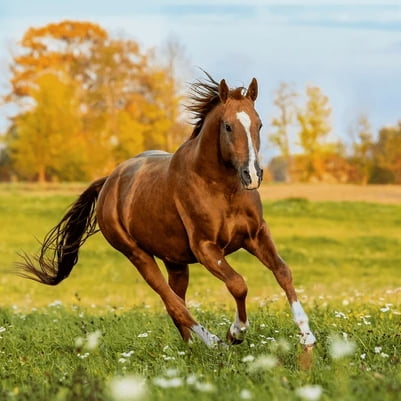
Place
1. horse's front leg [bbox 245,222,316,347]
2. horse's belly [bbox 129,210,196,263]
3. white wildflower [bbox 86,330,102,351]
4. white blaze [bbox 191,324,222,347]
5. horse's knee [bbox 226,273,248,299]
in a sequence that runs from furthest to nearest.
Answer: horse's belly [bbox 129,210,196,263] < white blaze [bbox 191,324,222,347] < horse's knee [bbox 226,273,248,299] < horse's front leg [bbox 245,222,316,347] < white wildflower [bbox 86,330,102,351]

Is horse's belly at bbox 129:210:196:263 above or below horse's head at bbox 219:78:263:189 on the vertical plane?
below

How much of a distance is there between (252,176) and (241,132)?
0.42 metres

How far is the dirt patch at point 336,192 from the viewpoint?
37938 millimetres

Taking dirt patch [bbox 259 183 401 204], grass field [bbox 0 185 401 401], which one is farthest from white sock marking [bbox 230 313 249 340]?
dirt patch [bbox 259 183 401 204]

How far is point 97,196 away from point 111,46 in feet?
124

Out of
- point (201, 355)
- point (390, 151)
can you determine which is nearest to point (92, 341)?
point (201, 355)

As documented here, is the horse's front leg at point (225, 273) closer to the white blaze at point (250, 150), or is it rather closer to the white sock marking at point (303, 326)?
the white sock marking at point (303, 326)

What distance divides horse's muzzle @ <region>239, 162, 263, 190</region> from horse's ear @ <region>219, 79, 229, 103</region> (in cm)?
73

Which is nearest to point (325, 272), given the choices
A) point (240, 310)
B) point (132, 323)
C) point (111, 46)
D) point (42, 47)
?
point (132, 323)

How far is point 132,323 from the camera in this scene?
30.7ft

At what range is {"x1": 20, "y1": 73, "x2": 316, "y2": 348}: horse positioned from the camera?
261 inches

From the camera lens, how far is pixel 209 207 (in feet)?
22.8

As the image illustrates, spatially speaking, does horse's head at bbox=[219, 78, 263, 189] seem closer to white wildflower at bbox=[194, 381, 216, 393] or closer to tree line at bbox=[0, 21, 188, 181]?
white wildflower at bbox=[194, 381, 216, 393]

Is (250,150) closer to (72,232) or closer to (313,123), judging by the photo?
(72,232)
